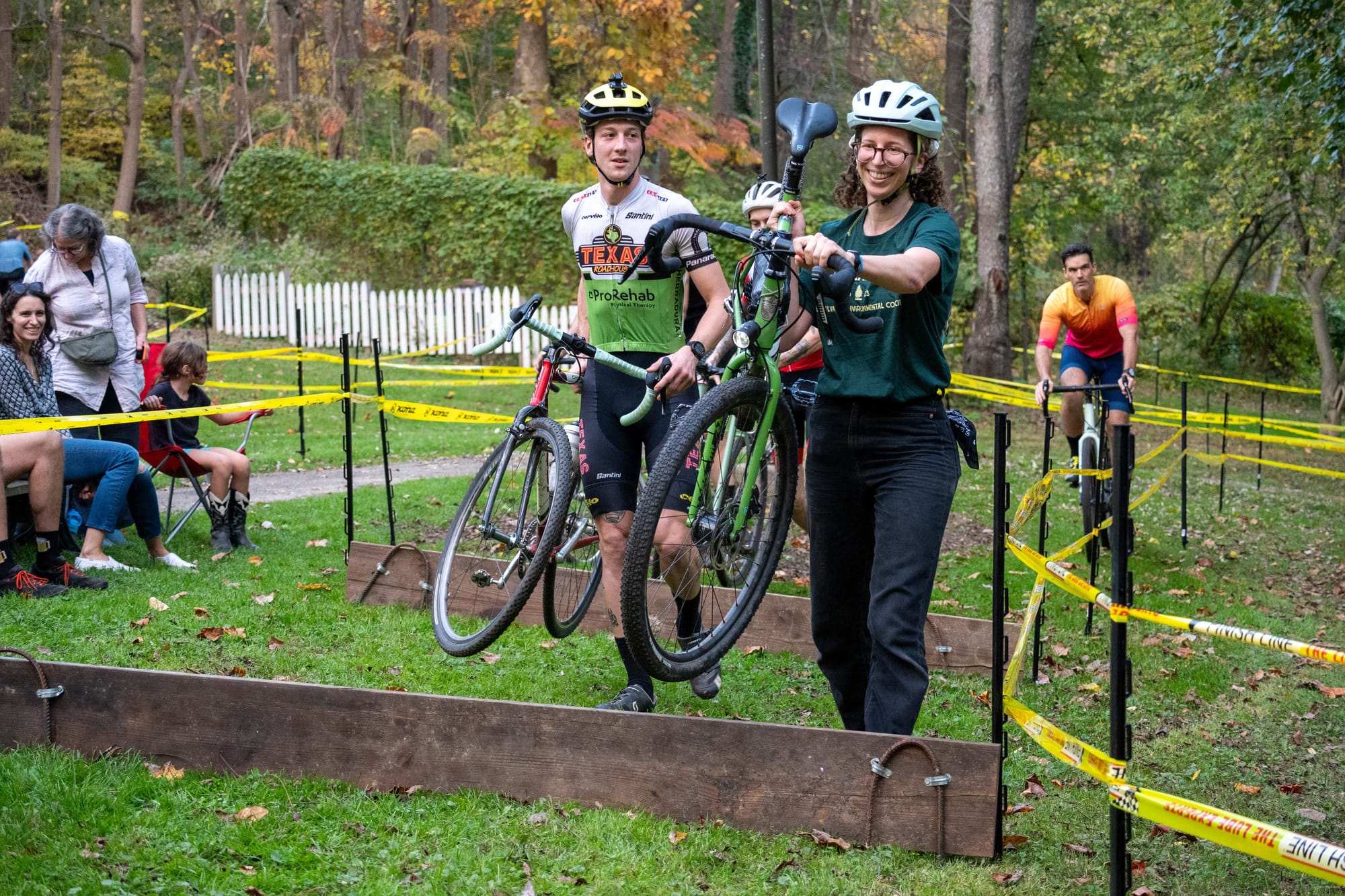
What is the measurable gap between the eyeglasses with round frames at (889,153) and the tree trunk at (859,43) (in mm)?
28035

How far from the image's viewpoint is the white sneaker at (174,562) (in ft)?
23.6

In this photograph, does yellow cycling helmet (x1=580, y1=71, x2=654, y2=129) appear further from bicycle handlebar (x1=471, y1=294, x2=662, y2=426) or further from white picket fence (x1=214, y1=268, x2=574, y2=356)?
white picket fence (x1=214, y1=268, x2=574, y2=356)

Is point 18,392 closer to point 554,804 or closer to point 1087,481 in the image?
point 554,804

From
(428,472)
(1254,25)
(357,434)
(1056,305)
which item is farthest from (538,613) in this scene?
(357,434)

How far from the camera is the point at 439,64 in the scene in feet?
96.0

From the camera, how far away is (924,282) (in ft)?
12.5

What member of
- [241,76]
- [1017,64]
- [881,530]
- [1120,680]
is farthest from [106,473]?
[241,76]

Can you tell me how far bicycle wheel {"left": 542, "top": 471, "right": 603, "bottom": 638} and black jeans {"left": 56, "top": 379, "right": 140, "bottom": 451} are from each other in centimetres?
338

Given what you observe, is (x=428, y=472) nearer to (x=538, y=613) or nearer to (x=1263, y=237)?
(x=538, y=613)

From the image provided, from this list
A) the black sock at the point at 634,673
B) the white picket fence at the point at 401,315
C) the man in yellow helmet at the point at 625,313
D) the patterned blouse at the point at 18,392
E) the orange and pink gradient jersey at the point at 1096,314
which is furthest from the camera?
the white picket fence at the point at 401,315

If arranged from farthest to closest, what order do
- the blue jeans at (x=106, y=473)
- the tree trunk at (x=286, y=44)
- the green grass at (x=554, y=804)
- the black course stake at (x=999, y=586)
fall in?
the tree trunk at (x=286, y=44), the blue jeans at (x=106, y=473), the black course stake at (x=999, y=586), the green grass at (x=554, y=804)

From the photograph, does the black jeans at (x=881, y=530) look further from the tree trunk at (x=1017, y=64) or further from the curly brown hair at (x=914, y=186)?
the tree trunk at (x=1017, y=64)

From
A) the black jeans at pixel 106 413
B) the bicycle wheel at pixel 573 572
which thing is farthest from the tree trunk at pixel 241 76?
the bicycle wheel at pixel 573 572

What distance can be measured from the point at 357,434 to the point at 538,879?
10.7 meters
